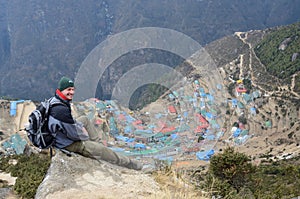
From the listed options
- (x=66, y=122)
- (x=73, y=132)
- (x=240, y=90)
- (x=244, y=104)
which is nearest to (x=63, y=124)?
(x=66, y=122)

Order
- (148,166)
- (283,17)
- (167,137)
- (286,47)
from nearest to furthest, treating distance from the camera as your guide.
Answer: (148,166), (167,137), (286,47), (283,17)

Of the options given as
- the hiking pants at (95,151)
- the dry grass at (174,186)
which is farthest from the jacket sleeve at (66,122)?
the dry grass at (174,186)

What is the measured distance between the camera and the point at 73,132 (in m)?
4.15

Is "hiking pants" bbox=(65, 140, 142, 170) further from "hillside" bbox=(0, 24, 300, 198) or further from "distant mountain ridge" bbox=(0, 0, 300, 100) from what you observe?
"distant mountain ridge" bbox=(0, 0, 300, 100)

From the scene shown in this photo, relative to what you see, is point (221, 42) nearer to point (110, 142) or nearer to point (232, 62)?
point (232, 62)

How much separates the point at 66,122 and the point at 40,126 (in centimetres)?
33

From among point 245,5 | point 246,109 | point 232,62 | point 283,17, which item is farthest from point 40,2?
point 246,109

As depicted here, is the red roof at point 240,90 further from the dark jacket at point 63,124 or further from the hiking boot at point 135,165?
the dark jacket at point 63,124

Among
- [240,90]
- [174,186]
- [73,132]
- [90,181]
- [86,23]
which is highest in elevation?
[86,23]

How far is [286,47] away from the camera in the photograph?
1870 inches

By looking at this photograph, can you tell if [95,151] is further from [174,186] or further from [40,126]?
[174,186]

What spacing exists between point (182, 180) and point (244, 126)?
1445 inches

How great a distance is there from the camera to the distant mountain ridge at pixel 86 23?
140875 millimetres

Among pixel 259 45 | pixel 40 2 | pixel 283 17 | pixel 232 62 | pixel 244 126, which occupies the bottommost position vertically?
pixel 244 126
